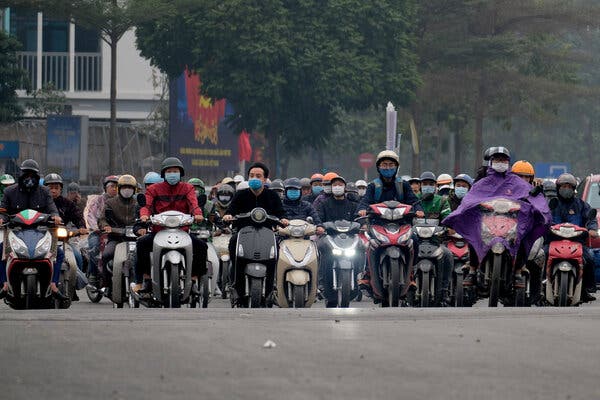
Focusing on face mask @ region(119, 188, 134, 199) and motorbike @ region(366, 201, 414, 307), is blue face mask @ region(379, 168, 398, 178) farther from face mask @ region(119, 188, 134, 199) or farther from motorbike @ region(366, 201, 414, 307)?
face mask @ region(119, 188, 134, 199)

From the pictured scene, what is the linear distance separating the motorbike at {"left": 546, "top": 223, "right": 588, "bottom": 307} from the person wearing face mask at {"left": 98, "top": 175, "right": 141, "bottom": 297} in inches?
191

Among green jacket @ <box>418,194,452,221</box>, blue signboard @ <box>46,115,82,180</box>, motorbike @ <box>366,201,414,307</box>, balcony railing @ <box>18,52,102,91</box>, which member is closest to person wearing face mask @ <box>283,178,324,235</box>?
green jacket @ <box>418,194,452,221</box>

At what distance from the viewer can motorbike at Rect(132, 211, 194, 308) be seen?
58.0 ft

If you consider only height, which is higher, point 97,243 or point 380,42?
point 380,42

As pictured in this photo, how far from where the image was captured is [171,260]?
57.8ft

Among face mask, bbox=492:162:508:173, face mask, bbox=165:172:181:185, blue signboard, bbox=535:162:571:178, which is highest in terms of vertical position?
face mask, bbox=492:162:508:173

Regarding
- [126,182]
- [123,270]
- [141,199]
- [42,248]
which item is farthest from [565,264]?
[42,248]

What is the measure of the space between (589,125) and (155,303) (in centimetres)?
8342

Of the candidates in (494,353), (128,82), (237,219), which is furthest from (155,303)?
(128,82)

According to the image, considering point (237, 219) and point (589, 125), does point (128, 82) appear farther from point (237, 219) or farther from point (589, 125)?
point (237, 219)

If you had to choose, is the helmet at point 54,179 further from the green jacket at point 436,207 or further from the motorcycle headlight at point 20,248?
the green jacket at point 436,207

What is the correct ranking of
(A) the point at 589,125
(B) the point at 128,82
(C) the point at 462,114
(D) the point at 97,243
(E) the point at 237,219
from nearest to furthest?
1. (E) the point at 237,219
2. (D) the point at 97,243
3. (C) the point at 462,114
4. (B) the point at 128,82
5. (A) the point at 589,125

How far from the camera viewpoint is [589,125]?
327ft

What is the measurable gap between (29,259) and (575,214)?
6.08 meters
